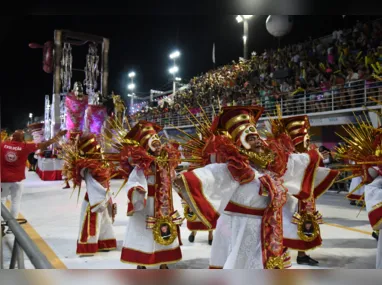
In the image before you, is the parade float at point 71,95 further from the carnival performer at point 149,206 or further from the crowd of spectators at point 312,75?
the carnival performer at point 149,206

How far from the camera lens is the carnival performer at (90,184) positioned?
4.82 meters

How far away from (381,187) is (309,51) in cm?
1040

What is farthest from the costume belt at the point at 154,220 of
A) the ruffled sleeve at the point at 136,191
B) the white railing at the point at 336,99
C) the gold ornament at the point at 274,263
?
the white railing at the point at 336,99

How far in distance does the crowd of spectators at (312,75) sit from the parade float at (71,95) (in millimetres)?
2800

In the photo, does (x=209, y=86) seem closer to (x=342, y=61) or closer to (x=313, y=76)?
(x=313, y=76)

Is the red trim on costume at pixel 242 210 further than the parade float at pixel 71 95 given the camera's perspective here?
No

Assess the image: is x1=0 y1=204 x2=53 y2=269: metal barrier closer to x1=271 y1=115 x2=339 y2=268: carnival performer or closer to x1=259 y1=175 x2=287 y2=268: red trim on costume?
x1=259 y1=175 x2=287 y2=268: red trim on costume

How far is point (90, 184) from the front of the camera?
4824 mm

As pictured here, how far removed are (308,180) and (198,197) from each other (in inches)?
45.8

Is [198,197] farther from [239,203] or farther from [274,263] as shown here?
[274,263]

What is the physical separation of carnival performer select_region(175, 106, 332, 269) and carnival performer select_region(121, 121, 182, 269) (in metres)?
1.14

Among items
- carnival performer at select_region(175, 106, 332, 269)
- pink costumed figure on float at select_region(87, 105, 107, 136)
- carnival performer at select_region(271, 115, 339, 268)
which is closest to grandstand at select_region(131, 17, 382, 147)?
pink costumed figure on float at select_region(87, 105, 107, 136)

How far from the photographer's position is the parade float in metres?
14.8

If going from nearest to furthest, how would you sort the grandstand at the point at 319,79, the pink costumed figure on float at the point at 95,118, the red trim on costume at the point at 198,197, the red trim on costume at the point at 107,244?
the red trim on costume at the point at 198,197
the red trim on costume at the point at 107,244
the grandstand at the point at 319,79
the pink costumed figure on float at the point at 95,118
